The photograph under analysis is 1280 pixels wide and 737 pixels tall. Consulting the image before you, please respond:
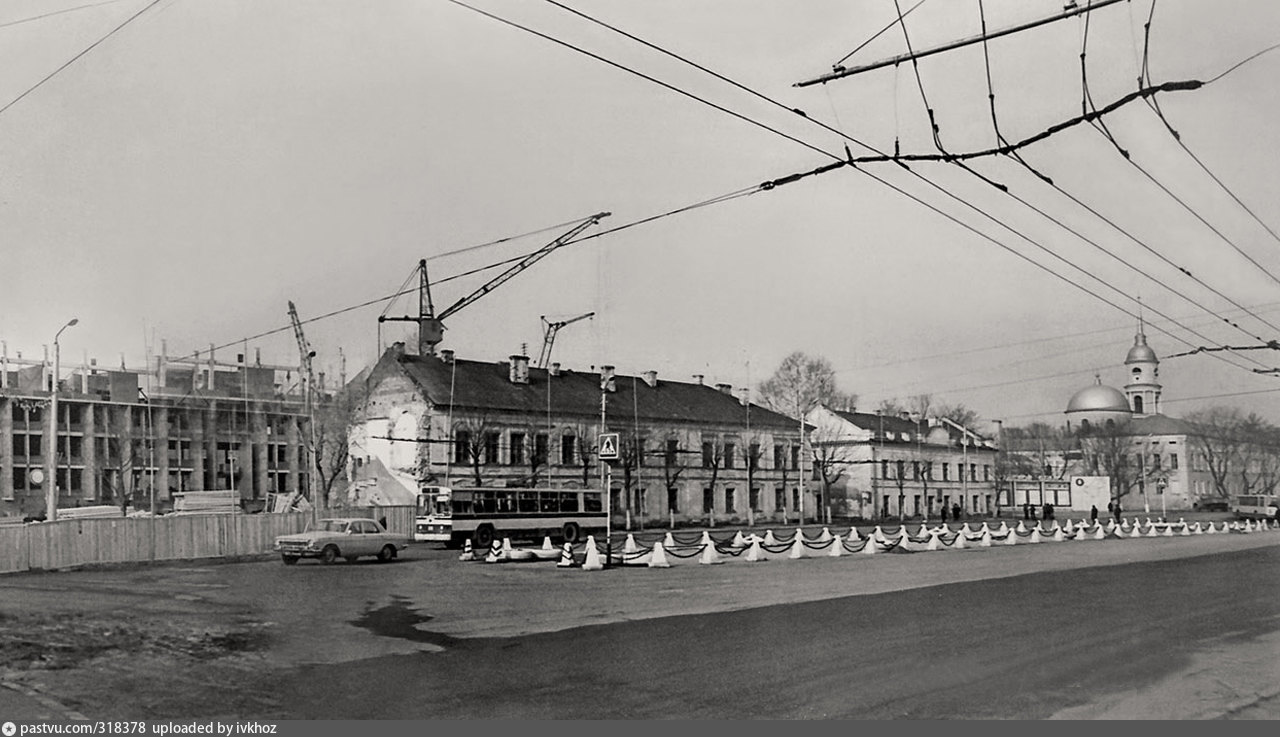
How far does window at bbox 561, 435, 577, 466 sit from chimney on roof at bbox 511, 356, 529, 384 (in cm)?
407

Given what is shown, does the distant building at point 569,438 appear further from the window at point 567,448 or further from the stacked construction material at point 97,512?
the stacked construction material at point 97,512

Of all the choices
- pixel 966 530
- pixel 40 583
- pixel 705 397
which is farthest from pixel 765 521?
pixel 40 583

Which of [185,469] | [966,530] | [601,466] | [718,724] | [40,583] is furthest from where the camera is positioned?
[185,469]

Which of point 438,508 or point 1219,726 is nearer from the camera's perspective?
point 1219,726

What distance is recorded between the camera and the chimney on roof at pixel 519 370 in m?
64.0

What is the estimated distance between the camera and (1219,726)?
930 cm

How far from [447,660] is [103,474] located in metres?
66.4

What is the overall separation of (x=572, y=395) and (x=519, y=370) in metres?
3.49

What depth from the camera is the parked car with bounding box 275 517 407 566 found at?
1257 inches

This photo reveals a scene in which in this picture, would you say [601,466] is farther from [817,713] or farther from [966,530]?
[817,713]

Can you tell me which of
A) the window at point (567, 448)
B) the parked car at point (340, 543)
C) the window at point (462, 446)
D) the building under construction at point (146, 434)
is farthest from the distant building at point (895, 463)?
the parked car at point (340, 543)

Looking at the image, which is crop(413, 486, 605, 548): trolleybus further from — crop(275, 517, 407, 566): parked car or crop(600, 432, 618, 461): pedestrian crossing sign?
crop(600, 432, 618, 461): pedestrian crossing sign

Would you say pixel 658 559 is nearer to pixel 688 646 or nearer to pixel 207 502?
pixel 688 646

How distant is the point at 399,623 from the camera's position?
16.8 m
